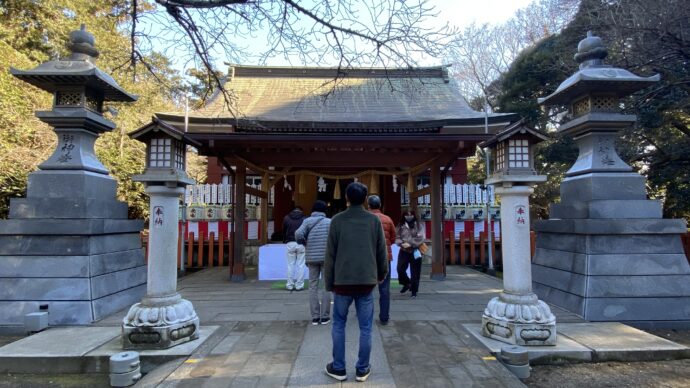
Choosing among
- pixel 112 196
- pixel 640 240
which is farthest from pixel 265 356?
pixel 640 240

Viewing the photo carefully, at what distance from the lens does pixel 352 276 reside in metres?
3.37

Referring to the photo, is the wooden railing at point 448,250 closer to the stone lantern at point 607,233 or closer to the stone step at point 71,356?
the stone lantern at point 607,233

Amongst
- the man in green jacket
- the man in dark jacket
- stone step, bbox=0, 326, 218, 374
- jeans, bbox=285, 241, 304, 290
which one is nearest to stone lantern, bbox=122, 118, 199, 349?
stone step, bbox=0, 326, 218, 374

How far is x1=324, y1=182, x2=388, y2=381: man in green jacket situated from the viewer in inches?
134

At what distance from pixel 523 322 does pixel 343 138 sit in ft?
16.7

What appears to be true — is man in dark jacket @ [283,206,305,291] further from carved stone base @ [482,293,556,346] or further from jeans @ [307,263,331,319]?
carved stone base @ [482,293,556,346]

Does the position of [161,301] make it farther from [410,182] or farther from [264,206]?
[410,182]

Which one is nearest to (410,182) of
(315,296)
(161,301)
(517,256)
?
(315,296)

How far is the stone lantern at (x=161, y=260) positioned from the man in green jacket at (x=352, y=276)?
6.69 ft

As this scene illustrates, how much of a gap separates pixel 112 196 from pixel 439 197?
6.88 meters

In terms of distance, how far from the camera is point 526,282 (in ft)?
14.8

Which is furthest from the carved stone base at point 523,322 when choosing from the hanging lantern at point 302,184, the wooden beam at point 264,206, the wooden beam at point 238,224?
the hanging lantern at point 302,184

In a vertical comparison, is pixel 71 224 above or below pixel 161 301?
above

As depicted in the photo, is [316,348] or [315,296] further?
[315,296]
